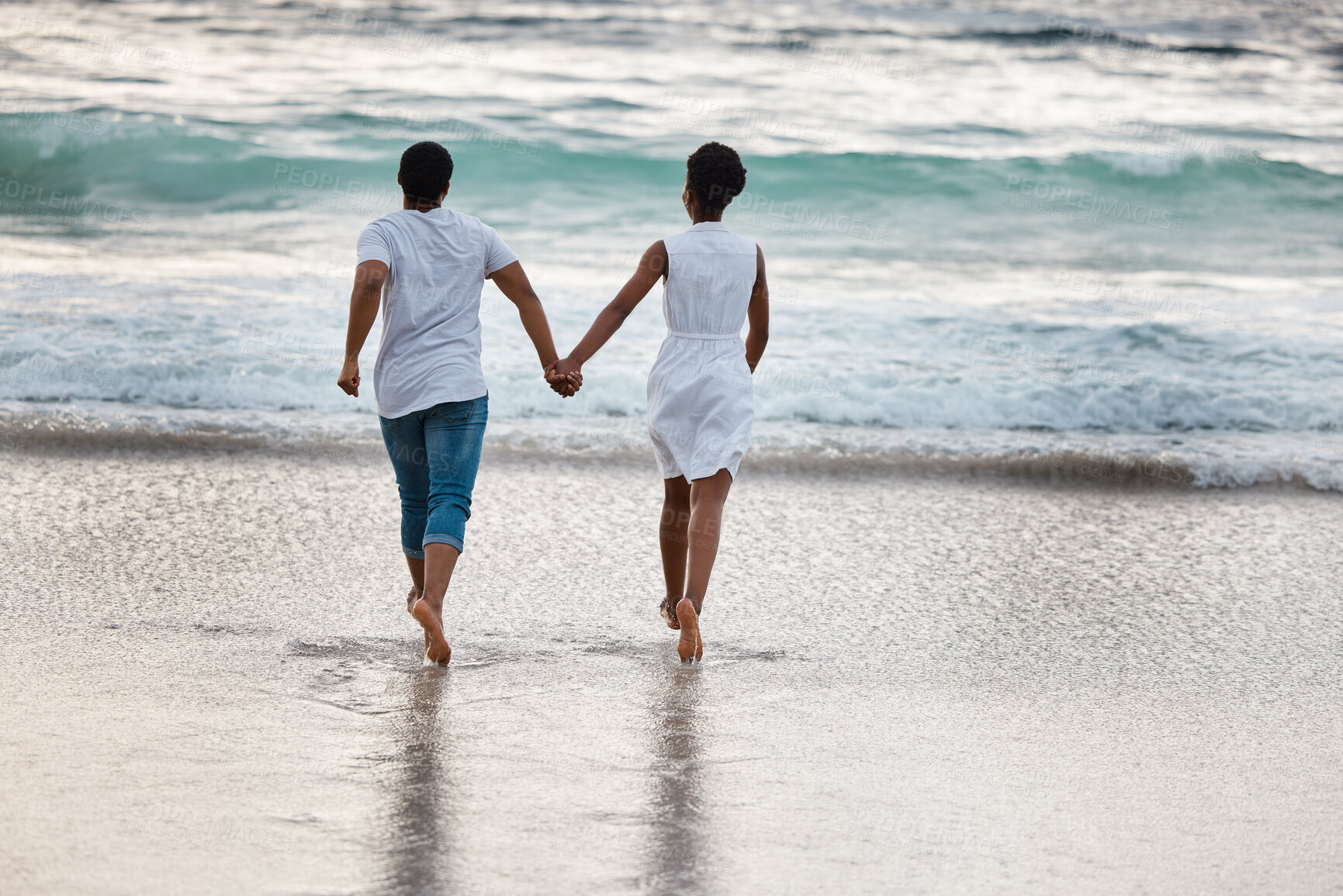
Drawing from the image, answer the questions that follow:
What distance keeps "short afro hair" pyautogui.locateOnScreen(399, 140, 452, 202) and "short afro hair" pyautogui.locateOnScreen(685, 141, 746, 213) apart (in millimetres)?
803

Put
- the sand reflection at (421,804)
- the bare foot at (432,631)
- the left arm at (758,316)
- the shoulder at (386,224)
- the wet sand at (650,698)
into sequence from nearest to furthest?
the sand reflection at (421,804), the wet sand at (650,698), the bare foot at (432,631), the shoulder at (386,224), the left arm at (758,316)

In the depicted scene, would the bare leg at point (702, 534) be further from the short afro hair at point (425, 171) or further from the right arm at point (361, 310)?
the short afro hair at point (425, 171)

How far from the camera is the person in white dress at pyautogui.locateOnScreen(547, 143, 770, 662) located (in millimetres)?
3906

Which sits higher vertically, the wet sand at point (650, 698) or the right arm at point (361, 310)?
the right arm at point (361, 310)

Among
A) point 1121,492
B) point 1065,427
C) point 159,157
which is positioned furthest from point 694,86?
point 1121,492

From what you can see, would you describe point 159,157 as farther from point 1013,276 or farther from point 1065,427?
point 1065,427

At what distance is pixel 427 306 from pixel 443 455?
19.1 inches

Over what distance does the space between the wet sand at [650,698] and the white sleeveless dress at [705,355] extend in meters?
0.70

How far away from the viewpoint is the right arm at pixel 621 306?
3893mm

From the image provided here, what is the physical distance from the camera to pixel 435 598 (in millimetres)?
3725

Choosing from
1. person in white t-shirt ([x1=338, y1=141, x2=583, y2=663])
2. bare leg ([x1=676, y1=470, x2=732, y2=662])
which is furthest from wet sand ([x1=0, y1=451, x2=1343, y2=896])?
person in white t-shirt ([x1=338, y1=141, x2=583, y2=663])

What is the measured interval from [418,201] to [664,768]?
2002mm

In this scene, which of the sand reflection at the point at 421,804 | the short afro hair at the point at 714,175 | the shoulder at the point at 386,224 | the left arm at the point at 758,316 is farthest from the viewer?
the left arm at the point at 758,316

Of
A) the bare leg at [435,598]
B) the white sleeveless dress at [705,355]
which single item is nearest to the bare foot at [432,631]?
the bare leg at [435,598]
